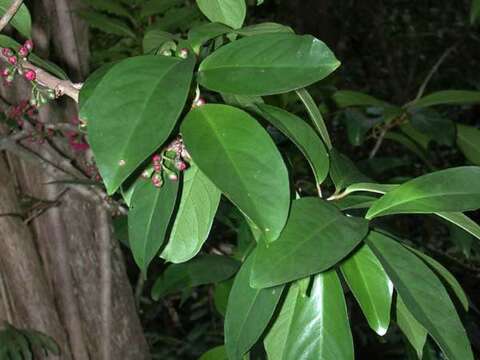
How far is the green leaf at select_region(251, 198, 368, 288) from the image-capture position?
0.51 m

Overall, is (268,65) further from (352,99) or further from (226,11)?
(352,99)

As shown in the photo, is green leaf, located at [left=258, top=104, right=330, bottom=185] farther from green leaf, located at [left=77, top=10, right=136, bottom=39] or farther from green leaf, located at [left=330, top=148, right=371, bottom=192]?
green leaf, located at [left=77, top=10, right=136, bottom=39]

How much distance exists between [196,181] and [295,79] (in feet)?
0.49

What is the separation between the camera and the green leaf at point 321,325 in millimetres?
577

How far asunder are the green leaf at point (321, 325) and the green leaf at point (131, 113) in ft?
0.67

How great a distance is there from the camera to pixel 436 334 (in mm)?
563

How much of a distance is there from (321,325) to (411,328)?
16cm

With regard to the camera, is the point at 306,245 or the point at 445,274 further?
the point at 445,274

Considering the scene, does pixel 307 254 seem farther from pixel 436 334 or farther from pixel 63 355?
pixel 63 355

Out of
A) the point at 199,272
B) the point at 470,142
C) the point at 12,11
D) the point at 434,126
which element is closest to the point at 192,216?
the point at 12,11

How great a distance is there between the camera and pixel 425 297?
0.58 meters

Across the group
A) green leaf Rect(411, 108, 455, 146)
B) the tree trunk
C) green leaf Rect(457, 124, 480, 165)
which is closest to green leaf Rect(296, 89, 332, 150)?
green leaf Rect(411, 108, 455, 146)

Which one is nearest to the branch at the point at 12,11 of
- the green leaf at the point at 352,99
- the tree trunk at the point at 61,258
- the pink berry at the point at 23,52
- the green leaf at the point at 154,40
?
the pink berry at the point at 23,52

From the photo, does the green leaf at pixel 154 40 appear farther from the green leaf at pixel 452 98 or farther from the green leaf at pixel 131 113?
the green leaf at pixel 452 98
